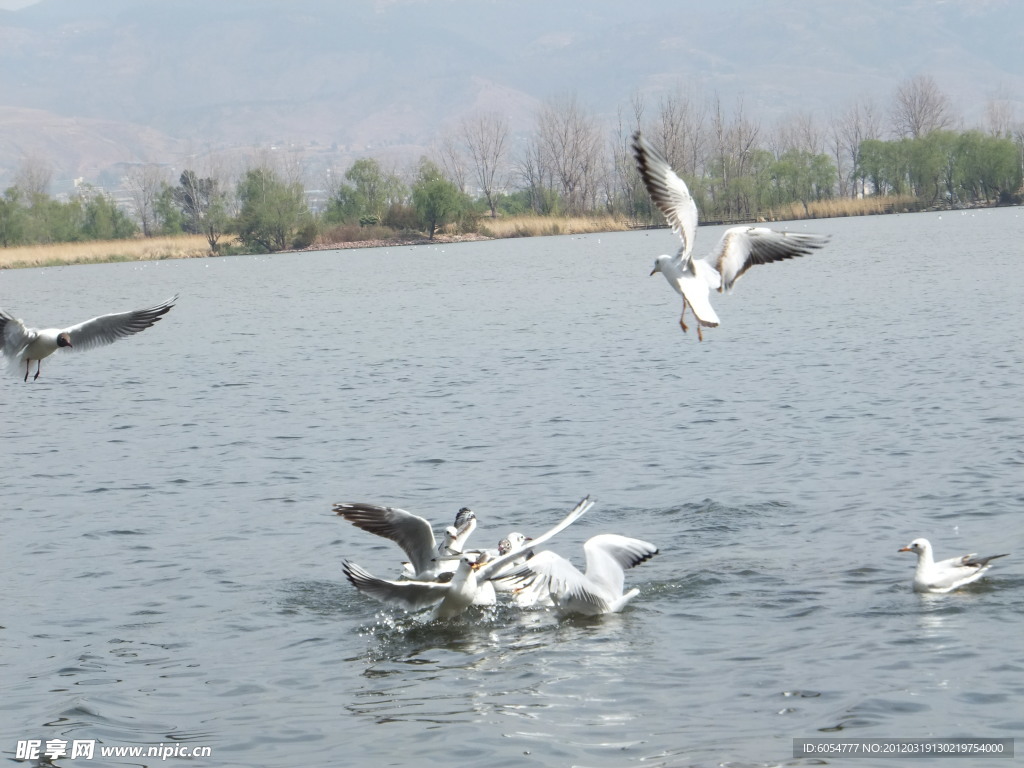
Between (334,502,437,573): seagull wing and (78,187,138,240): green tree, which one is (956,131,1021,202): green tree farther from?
(334,502,437,573): seagull wing

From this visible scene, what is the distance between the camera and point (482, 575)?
10672mm

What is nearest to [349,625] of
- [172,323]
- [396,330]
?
[396,330]

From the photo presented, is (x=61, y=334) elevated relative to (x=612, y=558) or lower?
elevated

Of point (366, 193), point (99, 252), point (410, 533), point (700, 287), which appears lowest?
point (410, 533)

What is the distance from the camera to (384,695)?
9523mm

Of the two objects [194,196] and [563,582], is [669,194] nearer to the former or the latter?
[563,582]

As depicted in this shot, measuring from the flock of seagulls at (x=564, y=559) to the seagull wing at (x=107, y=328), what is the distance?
35.6 inches

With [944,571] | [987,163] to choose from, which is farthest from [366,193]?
[944,571]

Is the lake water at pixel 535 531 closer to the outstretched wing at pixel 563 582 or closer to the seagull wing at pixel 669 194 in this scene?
the outstretched wing at pixel 563 582

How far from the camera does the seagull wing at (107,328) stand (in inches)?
522

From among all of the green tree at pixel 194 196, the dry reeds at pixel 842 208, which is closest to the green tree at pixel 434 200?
the dry reeds at pixel 842 208

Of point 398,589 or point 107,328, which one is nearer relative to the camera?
point 398,589

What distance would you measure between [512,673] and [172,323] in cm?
3578

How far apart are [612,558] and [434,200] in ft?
291
